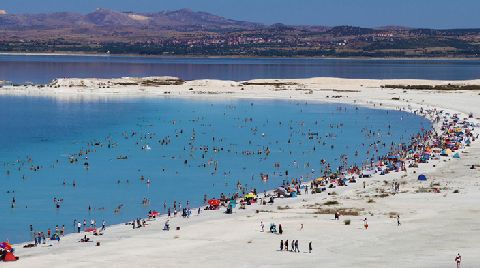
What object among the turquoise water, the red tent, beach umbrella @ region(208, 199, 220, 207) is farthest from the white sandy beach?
the turquoise water

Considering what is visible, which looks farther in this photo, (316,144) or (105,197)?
(316,144)

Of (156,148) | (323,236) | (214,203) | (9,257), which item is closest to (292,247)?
(323,236)

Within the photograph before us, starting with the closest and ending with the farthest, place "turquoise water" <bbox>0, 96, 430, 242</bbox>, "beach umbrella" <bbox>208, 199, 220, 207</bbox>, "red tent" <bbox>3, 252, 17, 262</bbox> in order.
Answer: "red tent" <bbox>3, 252, 17, 262</bbox>
"beach umbrella" <bbox>208, 199, 220, 207</bbox>
"turquoise water" <bbox>0, 96, 430, 242</bbox>

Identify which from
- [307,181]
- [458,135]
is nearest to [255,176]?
[307,181]

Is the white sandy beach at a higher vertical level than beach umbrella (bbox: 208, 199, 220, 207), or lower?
higher

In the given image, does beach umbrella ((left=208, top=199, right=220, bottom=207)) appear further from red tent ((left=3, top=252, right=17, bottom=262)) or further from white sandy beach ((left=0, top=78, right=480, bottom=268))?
red tent ((left=3, top=252, right=17, bottom=262))

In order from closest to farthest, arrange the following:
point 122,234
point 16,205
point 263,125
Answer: point 122,234
point 16,205
point 263,125

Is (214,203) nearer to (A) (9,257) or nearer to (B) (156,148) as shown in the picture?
(A) (9,257)

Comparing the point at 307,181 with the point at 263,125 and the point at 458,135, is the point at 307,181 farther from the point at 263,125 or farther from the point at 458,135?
the point at 263,125

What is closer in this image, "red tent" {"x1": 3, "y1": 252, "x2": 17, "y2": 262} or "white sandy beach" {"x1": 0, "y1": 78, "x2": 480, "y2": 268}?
"white sandy beach" {"x1": 0, "y1": 78, "x2": 480, "y2": 268}
